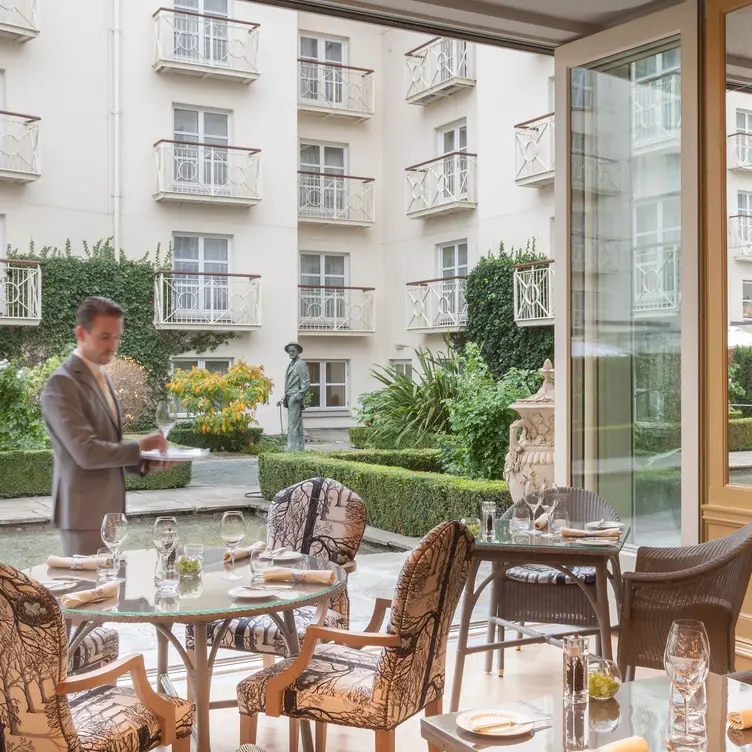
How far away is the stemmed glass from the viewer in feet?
5.46

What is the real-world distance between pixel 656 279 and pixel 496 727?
2.99 m

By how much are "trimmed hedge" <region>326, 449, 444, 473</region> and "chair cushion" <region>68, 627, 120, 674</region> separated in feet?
22.5

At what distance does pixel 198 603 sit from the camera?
2.60 meters

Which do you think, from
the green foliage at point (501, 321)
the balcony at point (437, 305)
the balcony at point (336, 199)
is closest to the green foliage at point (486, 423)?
the green foliage at point (501, 321)

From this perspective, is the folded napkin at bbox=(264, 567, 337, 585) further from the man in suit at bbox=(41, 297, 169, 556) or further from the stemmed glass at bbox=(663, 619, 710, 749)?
the stemmed glass at bbox=(663, 619, 710, 749)

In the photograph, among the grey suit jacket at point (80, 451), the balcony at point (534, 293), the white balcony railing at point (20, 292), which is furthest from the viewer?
the white balcony railing at point (20, 292)

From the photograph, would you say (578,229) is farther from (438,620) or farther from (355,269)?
(355,269)

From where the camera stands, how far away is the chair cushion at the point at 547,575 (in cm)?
378

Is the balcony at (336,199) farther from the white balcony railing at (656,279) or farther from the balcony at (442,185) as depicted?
the white balcony railing at (656,279)

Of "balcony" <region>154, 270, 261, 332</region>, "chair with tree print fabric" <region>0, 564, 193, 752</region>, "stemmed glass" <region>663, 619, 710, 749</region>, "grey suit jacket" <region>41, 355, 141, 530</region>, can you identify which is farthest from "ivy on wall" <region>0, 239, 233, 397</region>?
"stemmed glass" <region>663, 619, 710, 749</region>

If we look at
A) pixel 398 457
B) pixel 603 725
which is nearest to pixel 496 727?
pixel 603 725

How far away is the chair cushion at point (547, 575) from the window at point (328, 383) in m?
Result: 14.2

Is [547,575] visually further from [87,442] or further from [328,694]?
[87,442]

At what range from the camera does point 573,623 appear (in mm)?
3848
